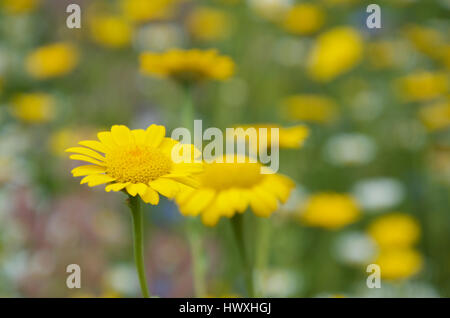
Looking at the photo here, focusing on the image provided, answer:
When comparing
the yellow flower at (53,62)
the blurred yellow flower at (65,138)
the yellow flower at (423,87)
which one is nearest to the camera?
the blurred yellow flower at (65,138)

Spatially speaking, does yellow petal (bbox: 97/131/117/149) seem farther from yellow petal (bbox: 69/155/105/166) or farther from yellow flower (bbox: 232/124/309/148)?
yellow flower (bbox: 232/124/309/148)

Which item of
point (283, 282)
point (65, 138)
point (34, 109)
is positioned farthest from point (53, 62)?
point (283, 282)

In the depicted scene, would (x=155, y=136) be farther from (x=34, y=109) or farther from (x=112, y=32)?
(x=112, y=32)

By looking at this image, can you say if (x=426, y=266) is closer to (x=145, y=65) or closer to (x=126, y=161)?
(x=145, y=65)

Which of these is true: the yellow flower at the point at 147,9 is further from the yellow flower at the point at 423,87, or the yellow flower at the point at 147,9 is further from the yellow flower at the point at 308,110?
the yellow flower at the point at 423,87

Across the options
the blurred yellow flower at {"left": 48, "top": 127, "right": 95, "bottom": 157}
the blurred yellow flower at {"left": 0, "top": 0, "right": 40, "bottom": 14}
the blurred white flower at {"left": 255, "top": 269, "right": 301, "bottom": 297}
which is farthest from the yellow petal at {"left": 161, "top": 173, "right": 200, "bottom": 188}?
the blurred yellow flower at {"left": 0, "top": 0, "right": 40, "bottom": 14}

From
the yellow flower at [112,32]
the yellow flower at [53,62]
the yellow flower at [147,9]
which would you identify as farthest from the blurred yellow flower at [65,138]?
the yellow flower at [147,9]

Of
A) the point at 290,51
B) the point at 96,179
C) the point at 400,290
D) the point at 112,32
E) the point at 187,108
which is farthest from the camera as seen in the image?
the point at 290,51
